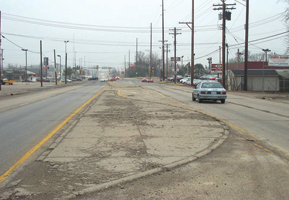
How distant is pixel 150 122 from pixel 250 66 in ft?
207

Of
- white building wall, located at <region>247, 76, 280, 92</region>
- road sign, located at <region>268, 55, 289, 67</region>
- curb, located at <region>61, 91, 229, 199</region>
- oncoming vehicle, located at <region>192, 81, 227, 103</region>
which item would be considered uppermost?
road sign, located at <region>268, 55, 289, 67</region>

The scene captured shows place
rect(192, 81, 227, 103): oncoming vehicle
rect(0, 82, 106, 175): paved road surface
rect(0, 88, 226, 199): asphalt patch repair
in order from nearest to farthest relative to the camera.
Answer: rect(0, 88, 226, 199): asphalt patch repair < rect(0, 82, 106, 175): paved road surface < rect(192, 81, 227, 103): oncoming vehicle

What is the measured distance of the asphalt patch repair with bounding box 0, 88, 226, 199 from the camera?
4.93 meters

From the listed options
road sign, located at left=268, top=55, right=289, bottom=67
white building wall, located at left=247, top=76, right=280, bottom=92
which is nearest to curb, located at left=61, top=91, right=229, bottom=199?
road sign, located at left=268, top=55, right=289, bottom=67

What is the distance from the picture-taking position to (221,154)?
6.88 m

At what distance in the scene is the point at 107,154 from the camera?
22.5 feet

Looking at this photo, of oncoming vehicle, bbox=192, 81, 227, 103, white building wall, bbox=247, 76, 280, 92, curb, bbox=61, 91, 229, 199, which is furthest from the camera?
white building wall, bbox=247, 76, 280, 92

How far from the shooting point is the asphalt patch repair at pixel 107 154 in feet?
16.2

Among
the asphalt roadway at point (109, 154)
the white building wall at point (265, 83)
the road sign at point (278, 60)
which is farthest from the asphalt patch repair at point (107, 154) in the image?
the white building wall at point (265, 83)

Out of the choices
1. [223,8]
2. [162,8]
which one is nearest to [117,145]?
[223,8]

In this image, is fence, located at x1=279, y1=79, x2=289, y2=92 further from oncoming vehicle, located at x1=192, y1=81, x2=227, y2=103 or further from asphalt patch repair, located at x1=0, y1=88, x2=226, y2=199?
asphalt patch repair, located at x1=0, y1=88, x2=226, y2=199

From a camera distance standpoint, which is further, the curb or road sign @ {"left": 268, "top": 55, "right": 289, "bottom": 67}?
road sign @ {"left": 268, "top": 55, "right": 289, "bottom": 67}

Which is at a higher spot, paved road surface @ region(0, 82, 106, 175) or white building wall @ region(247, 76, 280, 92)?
white building wall @ region(247, 76, 280, 92)

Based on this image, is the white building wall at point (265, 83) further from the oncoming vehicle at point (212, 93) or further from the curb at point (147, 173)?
the curb at point (147, 173)
